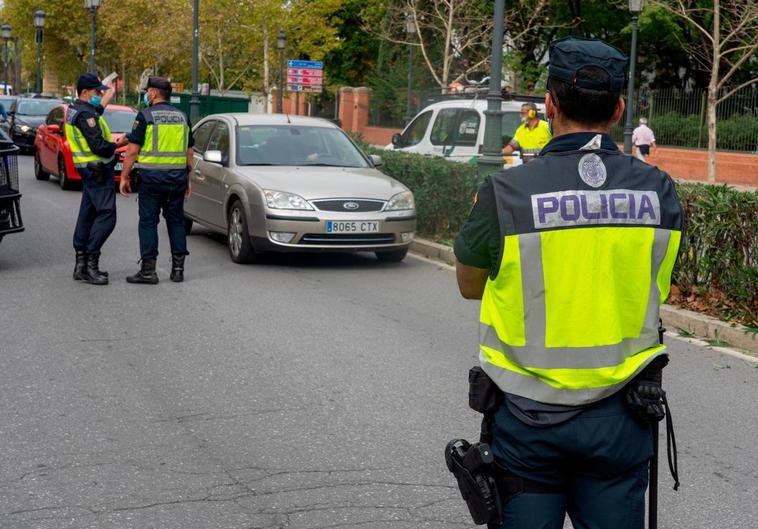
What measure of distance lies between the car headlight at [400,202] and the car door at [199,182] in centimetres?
233

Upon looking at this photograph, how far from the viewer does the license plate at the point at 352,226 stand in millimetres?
11508

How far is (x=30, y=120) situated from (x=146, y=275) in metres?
23.5

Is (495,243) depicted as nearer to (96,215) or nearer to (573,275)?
(573,275)

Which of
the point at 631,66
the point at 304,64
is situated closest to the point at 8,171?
the point at 631,66

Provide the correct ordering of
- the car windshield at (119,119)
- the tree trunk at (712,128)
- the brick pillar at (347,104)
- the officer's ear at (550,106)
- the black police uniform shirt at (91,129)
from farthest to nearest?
the brick pillar at (347,104) < the tree trunk at (712,128) < the car windshield at (119,119) < the black police uniform shirt at (91,129) < the officer's ear at (550,106)

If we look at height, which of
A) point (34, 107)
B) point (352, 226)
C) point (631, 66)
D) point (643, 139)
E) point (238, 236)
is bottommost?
point (238, 236)

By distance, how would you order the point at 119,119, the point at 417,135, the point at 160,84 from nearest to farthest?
the point at 160,84 < the point at 417,135 < the point at 119,119

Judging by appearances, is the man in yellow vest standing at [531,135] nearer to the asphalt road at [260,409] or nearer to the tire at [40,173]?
the asphalt road at [260,409]

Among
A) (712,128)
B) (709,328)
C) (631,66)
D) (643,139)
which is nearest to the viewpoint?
(709,328)

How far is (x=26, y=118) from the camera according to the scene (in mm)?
32594

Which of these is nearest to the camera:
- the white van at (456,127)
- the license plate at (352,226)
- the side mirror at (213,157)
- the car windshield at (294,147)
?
the license plate at (352,226)

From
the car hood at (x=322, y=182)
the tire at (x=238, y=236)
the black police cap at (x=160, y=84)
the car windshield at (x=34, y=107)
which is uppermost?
the car windshield at (x=34, y=107)

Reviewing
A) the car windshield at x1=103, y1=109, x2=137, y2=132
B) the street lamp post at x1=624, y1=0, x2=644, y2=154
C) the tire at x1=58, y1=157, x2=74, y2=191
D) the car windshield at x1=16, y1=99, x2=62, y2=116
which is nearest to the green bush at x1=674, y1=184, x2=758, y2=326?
the tire at x1=58, y1=157, x2=74, y2=191

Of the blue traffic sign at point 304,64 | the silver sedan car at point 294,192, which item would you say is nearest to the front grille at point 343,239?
the silver sedan car at point 294,192
